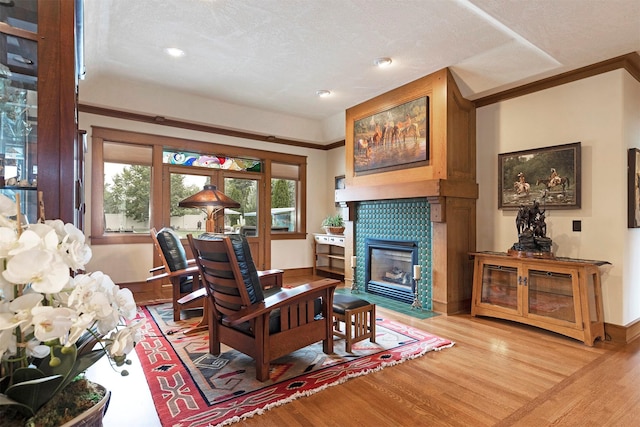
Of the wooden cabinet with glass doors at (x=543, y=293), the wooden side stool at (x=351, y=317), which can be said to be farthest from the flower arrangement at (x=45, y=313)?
the wooden cabinet with glass doors at (x=543, y=293)

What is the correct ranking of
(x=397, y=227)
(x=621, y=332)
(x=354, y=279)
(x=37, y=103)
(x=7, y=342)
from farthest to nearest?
(x=354, y=279) → (x=397, y=227) → (x=621, y=332) → (x=37, y=103) → (x=7, y=342)

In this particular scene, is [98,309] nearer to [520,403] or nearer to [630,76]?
[520,403]

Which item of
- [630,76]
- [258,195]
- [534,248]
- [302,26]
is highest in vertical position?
[302,26]

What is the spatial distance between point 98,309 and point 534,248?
4.04 meters

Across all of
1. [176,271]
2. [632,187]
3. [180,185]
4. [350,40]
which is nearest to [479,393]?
[632,187]

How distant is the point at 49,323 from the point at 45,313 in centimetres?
2

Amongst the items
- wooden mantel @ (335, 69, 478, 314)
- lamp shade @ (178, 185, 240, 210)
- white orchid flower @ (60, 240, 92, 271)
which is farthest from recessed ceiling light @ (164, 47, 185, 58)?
white orchid flower @ (60, 240, 92, 271)

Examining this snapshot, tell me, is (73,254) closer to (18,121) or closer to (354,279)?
(18,121)

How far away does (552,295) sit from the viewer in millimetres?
3453

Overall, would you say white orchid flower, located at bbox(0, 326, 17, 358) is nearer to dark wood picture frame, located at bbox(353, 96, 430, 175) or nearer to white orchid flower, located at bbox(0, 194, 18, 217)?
white orchid flower, located at bbox(0, 194, 18, 217)

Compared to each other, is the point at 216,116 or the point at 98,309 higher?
the point at 216,116

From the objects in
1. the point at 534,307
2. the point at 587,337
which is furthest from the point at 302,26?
the point at 587,337

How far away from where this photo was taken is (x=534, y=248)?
3643mm

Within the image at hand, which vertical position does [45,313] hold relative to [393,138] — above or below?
below
